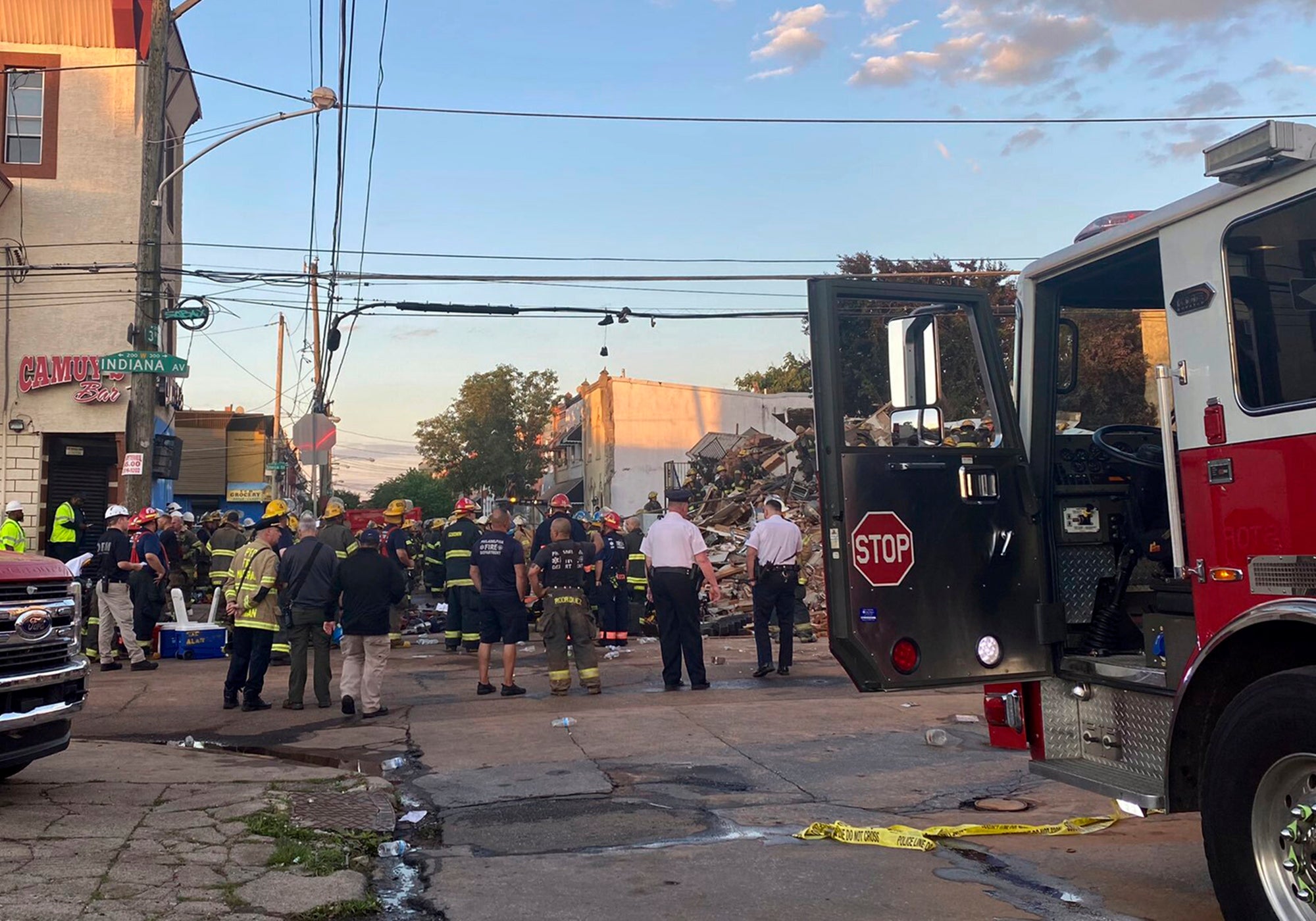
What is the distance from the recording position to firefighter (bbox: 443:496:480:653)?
48.5 ft

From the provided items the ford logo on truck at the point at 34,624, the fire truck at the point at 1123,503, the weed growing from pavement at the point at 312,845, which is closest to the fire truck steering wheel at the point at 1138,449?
the fire truck at the point at 1123,503

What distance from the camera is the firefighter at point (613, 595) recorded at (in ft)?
54.9

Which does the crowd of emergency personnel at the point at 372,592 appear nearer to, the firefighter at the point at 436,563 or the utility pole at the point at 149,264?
the utility pole at the point at 149,264

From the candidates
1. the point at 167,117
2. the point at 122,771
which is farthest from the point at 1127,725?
the point at 167,117

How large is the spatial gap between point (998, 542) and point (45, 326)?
2094 centimetres

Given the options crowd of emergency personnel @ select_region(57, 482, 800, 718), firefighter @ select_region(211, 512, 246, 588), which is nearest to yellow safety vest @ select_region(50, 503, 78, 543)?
crowd of emergency personnel @ select_region(57, 482, 800, 718)

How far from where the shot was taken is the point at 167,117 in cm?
2508

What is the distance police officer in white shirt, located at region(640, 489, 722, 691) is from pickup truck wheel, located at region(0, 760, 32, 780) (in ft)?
19.9

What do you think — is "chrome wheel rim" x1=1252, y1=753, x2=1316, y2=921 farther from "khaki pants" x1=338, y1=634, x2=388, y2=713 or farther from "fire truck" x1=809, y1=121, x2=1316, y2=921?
"khaki pants" x1=338, y1=634, x2=388, y2=713

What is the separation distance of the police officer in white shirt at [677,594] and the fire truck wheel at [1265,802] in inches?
309

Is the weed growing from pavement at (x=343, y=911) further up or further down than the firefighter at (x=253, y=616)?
further down

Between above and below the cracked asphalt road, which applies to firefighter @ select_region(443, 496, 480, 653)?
above

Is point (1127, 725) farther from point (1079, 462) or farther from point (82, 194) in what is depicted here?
point (82, 194)

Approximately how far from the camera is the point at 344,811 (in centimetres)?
673
